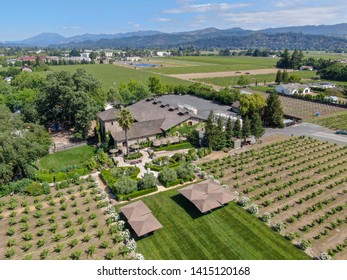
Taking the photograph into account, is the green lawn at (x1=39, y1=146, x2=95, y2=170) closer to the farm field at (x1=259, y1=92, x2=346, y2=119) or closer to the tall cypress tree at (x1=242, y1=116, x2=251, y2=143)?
the tall cypress tree at (x1=242, y1=116, x2=251, y2=143)

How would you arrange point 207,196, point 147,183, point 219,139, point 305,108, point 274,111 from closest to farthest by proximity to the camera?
1. point 207,196
2. point 147,183
3. point 219,139
4. point 274,111
5. point 305,108

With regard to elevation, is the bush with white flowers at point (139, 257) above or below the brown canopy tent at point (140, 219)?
below

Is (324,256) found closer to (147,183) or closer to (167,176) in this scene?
(167,176)

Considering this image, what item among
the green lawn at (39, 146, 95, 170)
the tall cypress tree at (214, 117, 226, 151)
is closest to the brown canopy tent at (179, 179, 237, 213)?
the tall cypress tree at (214, 117, 226, 151)

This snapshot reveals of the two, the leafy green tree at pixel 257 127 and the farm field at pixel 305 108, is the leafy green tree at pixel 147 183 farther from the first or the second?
the farm field at pixel 305 108

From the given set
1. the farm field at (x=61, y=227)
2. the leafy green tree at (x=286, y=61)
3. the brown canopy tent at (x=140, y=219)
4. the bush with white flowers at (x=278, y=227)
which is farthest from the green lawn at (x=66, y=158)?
the leafy green tree at (x=286, y=61)

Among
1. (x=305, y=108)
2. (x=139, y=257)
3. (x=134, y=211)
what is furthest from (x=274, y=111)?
(x=139, y=257)
